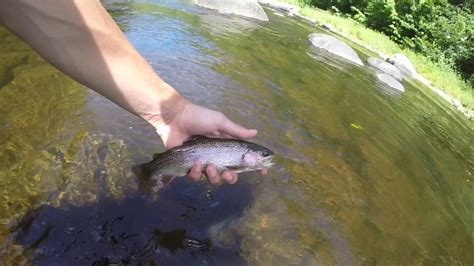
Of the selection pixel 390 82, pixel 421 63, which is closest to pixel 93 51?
pixel 390 82

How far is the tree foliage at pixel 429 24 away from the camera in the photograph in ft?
74.6

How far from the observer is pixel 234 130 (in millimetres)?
4055

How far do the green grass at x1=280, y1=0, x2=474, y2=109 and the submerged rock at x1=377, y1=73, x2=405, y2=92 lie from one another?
3624mm

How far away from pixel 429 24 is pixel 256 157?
23930 mm

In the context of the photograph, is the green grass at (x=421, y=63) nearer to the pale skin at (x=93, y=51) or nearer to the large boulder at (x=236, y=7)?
the large boulder at (x=236, y=7)

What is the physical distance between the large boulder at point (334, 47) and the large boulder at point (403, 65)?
272 cm

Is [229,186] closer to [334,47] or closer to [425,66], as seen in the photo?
[334,47]

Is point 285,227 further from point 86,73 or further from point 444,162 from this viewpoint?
point 444,162

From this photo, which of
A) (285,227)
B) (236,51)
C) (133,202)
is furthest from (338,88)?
(133,202)

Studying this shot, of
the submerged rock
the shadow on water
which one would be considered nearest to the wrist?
the shadow on water

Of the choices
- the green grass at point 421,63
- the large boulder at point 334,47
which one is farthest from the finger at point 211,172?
the green grass at point 421,63

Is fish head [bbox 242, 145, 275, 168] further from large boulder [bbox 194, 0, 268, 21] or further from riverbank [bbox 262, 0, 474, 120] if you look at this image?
large boulder [bbox 194, 0, 268, 21]

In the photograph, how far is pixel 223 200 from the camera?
5660 millimetres

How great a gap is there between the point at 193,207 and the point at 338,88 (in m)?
7.85
